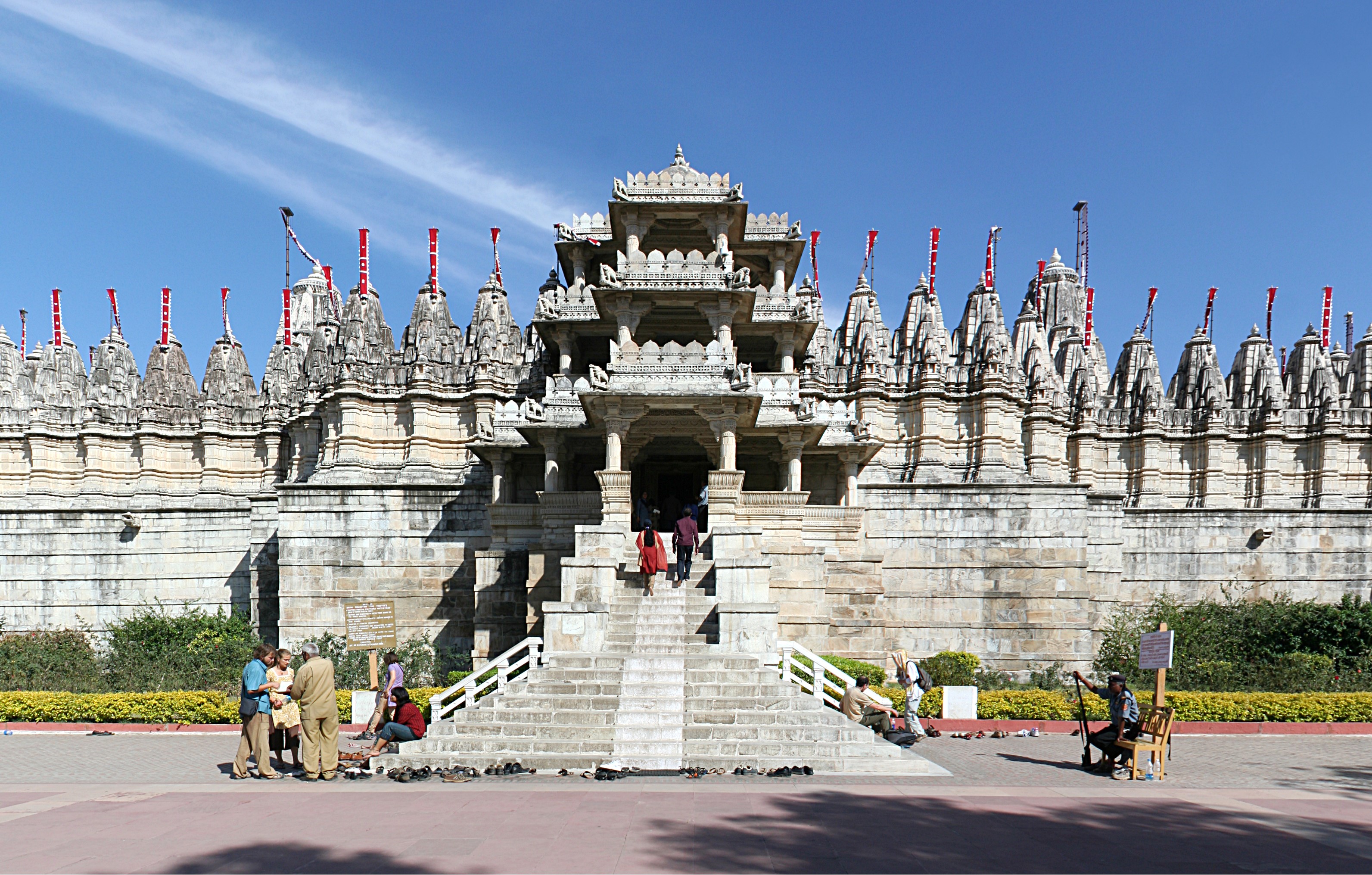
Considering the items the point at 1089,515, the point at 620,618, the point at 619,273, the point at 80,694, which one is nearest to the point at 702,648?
the point at 620,618

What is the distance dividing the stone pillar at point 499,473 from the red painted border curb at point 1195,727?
12.5 metres

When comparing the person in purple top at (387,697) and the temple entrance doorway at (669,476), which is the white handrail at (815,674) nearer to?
the person in purple top at (387,697)

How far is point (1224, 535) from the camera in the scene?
2956cm

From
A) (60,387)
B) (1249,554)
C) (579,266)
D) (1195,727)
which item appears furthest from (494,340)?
(1249,554)

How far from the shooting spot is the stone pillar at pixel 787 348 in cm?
2353

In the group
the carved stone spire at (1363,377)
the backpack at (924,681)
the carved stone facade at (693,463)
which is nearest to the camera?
the backpack at (924,681)

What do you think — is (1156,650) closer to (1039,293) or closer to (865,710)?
(865,710)

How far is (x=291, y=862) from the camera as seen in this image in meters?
7.27

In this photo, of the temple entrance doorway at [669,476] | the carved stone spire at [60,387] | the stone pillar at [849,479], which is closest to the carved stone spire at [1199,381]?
the stone pillar at [849,479]

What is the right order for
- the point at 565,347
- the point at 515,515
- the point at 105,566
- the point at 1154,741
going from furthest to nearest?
the point at 105,566 < the point at 565,347 < the point at 515,515 < the point at 1154,741

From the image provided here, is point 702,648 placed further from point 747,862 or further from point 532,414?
point 532,414

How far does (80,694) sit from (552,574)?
1039 centimetres

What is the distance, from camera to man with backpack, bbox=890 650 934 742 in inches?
582

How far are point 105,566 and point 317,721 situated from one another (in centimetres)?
2632
